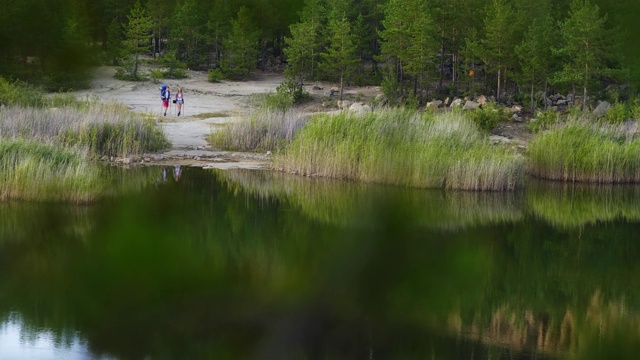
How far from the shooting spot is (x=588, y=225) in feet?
65.7

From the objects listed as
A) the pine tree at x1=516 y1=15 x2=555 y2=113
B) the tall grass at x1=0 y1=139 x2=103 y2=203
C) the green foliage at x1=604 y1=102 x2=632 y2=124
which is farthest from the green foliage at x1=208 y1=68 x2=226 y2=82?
the tall grass at x1=0 y1=139 x2=103 y2=203

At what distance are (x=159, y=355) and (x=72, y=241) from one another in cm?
608

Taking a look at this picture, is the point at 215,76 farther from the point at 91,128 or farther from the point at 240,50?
the point at 91,128

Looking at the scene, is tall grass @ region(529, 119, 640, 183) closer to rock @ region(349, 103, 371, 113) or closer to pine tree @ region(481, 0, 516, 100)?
rock @ region(349, 103, 371, 113)

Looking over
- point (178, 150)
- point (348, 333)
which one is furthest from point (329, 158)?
point (348, 333)

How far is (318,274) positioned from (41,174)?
6.78 metres

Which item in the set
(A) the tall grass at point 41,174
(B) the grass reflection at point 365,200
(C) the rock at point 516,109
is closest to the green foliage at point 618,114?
(C) the rock at point 516,109

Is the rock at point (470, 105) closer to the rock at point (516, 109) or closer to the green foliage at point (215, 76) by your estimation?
the rock at point (516, 109)

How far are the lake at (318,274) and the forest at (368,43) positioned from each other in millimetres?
16603

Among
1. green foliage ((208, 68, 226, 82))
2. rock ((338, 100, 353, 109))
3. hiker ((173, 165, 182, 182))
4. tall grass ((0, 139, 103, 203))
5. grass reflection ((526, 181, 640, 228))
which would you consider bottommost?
grass reflection ((526, 181, 640, 228))

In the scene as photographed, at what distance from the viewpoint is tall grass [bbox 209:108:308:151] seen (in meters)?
27.4

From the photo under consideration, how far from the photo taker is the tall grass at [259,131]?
2740 centimetres

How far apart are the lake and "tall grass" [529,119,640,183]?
1.92 meters

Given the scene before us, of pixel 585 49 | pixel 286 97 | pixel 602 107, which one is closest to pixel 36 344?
pixel 286 97
